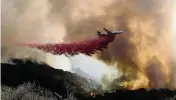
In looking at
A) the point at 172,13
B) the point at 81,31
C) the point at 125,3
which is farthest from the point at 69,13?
the point at 172,13

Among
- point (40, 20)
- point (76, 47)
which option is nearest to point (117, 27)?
point (76, 47)

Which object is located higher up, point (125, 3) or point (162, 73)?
point (125, 3)

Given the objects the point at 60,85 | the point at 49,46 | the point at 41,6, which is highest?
the point at 41,6

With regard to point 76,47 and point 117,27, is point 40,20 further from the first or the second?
point 117,27

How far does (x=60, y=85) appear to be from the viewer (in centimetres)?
397

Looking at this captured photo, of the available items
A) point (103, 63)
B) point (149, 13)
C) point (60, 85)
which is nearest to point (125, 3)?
point (149, 13)

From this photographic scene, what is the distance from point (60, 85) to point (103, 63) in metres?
0.33

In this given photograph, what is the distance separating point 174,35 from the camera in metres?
4.02

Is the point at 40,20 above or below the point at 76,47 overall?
above

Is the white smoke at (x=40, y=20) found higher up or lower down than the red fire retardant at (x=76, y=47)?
higher up

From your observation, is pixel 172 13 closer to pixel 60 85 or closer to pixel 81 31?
pixel 81 31

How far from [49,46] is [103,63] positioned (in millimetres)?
395

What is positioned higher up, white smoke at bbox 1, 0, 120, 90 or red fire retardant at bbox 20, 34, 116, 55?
white smoke at bbox 1, 0, 120, 90

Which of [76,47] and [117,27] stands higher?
[117,27]
